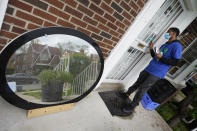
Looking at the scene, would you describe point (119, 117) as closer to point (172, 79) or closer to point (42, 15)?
point (42, 15)

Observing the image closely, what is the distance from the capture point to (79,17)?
3.89 ft

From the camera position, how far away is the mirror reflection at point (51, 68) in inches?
39.0

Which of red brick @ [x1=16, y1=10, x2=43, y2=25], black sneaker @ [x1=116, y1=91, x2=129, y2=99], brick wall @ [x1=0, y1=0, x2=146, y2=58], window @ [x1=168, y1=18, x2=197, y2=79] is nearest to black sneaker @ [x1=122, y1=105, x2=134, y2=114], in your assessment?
black sneaker @ [x1=116, y1=91, x2=129, y2=99]

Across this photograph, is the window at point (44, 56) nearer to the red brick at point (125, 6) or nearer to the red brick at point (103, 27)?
the red brick at point (103, 27)

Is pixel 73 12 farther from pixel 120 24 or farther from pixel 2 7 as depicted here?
pixel 120 24

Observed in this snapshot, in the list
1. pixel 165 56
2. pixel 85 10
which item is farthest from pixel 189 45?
pixel 85 10

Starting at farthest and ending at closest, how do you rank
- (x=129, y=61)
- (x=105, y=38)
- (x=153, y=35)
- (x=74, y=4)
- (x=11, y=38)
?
1. (x=129, y=61)
2. (x=153, y=35)
3. (x=105, y=38)
4. (x=74, y=4)
5. (x=11, y=38)

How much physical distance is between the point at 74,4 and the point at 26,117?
4.97 feet

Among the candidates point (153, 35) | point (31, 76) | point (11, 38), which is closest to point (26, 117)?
point (31, 76)

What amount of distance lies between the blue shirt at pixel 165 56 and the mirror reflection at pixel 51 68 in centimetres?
122

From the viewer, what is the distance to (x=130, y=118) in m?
2.07

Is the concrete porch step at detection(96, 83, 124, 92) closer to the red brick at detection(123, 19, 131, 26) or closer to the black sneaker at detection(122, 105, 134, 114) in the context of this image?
the black sneaker at detection(122, 105, 134, 114)

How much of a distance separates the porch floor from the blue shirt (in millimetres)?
1056

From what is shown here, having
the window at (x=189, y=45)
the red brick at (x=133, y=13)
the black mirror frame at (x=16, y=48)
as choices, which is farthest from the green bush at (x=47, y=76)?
the window at (x=189, y=45)
